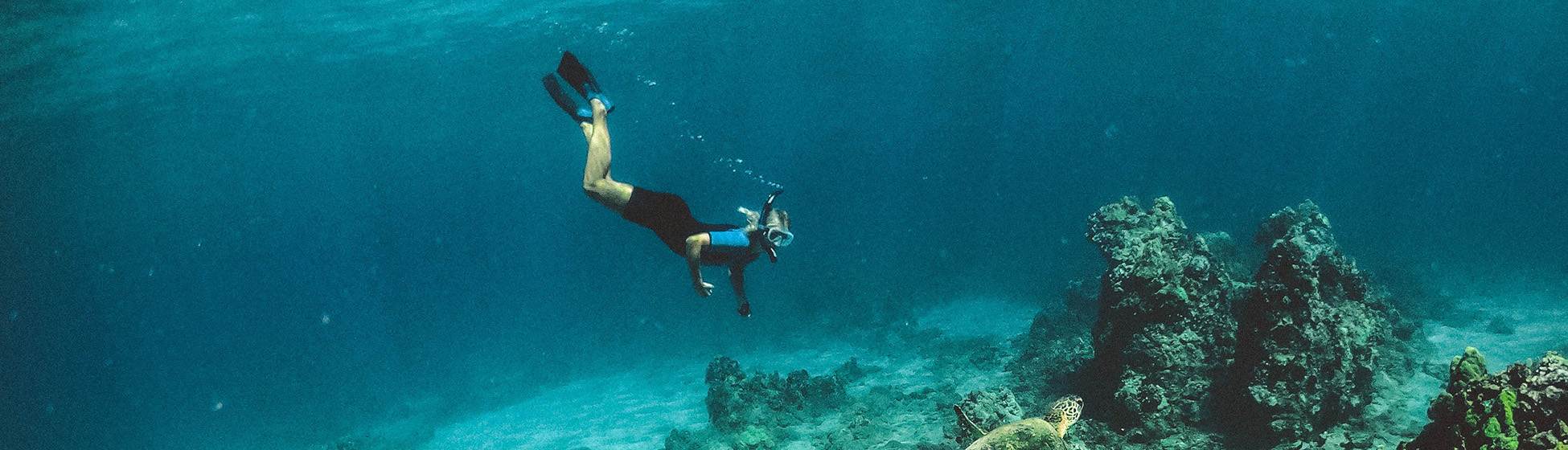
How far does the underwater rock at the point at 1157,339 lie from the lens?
728cm

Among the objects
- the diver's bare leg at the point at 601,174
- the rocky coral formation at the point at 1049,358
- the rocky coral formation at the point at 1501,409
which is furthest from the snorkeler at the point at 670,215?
the rocky coral formation at the point at 1049,358

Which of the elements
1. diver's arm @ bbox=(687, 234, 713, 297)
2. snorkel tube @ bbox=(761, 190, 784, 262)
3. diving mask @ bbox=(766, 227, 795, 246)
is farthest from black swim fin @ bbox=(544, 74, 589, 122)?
diving mask @ bbox=(766, 227, 795, 246)

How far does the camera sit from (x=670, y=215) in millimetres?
5801

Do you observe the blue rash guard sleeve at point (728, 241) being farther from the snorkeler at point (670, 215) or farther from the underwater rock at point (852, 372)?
the underwater rock at point (852, 372)

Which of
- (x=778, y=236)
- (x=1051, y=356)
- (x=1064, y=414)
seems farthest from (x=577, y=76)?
(x=1051, y=356)

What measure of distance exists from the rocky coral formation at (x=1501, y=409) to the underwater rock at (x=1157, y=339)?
9.70 feet

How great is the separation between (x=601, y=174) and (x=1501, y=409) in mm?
5837

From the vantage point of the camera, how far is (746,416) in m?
12.2

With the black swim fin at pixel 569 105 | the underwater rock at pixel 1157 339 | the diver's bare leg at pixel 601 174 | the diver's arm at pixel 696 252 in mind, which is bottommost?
the underwater rock at pixel 1157 339

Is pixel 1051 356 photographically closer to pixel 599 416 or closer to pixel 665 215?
pixel 665 215

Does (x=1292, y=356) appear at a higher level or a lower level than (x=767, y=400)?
lower

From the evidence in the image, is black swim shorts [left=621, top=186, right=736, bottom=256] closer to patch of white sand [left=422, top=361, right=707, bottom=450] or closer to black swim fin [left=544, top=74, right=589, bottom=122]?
black swim fin [left=544, top=74, right=589, bottom=122]

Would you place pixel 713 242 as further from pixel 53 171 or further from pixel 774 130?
pixel 774 130

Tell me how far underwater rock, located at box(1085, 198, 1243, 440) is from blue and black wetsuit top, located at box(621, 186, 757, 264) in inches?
183
